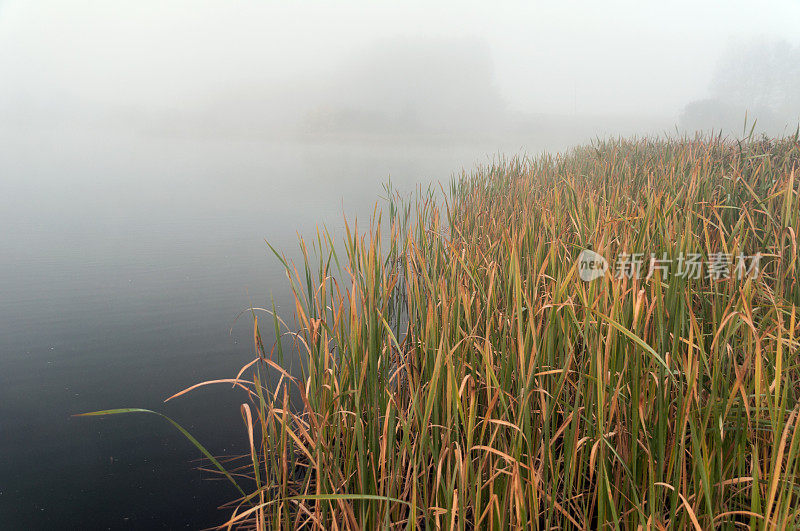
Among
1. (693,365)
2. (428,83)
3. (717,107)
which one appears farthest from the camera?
(428,83)

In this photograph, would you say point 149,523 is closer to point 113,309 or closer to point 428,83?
point 113,309

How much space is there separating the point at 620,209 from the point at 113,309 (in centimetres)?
559

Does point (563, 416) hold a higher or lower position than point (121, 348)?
higher

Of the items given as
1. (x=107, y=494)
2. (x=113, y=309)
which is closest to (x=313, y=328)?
(x=107, y=494)

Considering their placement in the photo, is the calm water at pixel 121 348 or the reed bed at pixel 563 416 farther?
the calm water at pixel 121 348

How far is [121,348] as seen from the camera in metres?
4.24

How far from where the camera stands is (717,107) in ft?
147

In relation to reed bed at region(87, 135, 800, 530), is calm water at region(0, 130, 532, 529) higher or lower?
lower

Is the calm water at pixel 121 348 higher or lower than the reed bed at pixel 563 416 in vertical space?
lower

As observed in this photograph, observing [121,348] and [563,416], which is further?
[121,348]

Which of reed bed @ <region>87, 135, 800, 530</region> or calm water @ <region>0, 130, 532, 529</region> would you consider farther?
calm water @ <region>0, 130, 532, 529</region>

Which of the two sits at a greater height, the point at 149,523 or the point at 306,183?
the point at 306,183

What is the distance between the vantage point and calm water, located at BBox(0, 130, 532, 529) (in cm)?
252

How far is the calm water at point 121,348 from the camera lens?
252 cm
